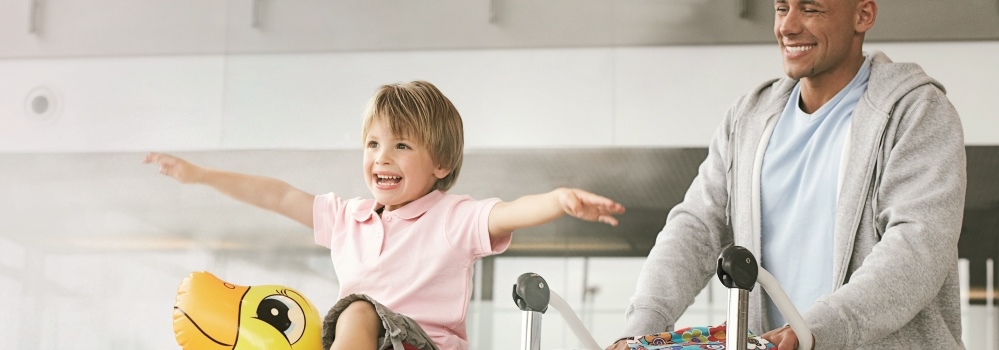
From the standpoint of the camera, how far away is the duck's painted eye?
1369 millimetres

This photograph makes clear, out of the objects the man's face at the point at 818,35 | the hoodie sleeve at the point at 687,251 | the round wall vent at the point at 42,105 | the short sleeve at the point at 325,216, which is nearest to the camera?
the hoodie sleeve at the point at 687,251

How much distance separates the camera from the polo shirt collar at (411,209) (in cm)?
172

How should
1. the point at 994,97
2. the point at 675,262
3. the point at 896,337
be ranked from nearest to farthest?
1. the point at 896,337
2. the point at 675,262
3. the point at 994,97

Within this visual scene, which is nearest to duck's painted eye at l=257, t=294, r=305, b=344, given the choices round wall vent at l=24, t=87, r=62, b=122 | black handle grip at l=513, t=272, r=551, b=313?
black handle grip at l=513, t=272, r=551, b=313

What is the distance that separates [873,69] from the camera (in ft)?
5.55

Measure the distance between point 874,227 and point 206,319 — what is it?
87 centimetres

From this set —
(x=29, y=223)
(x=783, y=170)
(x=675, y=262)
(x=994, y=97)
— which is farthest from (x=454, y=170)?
(x=29, y=223)

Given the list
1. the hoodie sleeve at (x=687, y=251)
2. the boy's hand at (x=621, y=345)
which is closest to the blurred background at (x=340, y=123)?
the hoodie sleeve at (x=687, y=251)

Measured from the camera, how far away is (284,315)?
1.38 m

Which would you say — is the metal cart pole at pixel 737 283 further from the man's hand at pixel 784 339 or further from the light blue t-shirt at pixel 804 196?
the light blue t-shirt at pixel 804 196

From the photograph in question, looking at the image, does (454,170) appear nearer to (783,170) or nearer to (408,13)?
(783,170)

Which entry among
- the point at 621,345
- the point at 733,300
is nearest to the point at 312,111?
the point at 621,345

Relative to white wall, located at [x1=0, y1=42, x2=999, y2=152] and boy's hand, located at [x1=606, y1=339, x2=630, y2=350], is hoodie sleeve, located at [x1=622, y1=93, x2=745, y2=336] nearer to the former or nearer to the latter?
boy's hand, located at [x1=606, y1=339, x2=630, y2=350]

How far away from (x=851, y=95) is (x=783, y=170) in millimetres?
143
